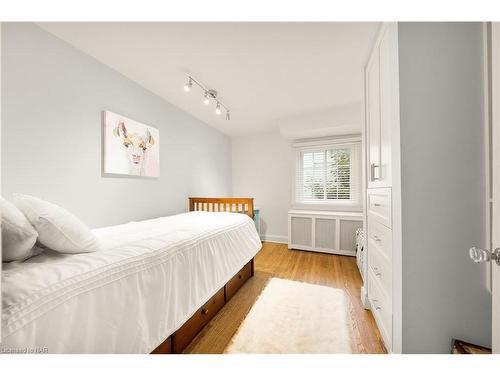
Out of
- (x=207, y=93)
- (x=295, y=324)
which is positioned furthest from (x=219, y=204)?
(x=295, y=324)

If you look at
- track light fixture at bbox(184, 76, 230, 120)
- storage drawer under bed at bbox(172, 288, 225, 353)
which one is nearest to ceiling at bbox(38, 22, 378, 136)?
track light fixture at bbox(184, 76, 230, 120)

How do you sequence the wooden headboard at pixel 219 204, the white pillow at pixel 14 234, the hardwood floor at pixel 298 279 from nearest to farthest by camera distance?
the white pillow at pixel 14 234, the hardwood floor at pixel 298 279, the wooden headboard at pixel 219 204

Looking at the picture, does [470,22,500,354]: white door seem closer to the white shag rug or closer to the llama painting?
the white shag rug

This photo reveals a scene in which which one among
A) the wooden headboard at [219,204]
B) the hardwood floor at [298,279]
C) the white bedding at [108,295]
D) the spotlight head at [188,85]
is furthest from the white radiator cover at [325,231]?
the spotlight head at [188,85]

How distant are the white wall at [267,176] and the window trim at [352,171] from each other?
16 cm

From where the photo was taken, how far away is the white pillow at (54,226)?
2.71ft

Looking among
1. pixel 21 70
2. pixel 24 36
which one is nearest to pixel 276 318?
pixel 21 70

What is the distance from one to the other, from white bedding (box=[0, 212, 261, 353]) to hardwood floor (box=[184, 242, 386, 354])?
1.14 ft

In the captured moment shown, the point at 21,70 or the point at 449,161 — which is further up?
the point at 21,70

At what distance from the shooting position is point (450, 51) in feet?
3.28

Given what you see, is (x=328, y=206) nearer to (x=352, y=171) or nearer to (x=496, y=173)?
(x=352, y=171)

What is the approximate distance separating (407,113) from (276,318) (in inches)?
66.5

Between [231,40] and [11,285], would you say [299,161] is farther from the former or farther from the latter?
[11,285]

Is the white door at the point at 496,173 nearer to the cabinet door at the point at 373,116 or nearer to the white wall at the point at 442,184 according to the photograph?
the white wall at the point at 442,184
